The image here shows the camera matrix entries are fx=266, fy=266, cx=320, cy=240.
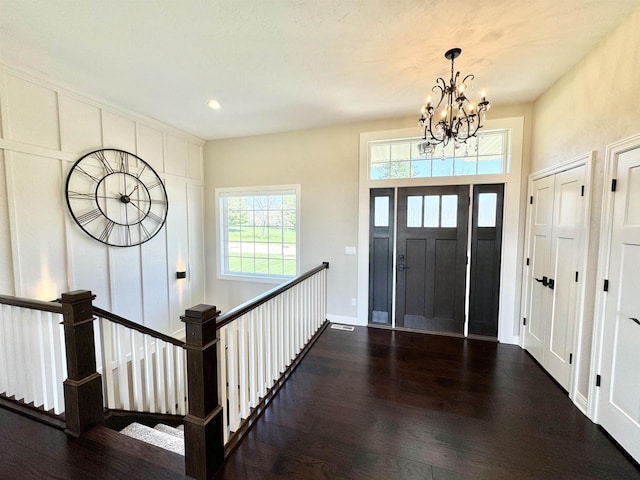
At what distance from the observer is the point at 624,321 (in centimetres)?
180

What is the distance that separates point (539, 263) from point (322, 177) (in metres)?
2.83

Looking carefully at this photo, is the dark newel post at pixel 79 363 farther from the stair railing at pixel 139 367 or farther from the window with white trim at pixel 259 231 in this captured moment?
the window with white trim at pixel 259 231

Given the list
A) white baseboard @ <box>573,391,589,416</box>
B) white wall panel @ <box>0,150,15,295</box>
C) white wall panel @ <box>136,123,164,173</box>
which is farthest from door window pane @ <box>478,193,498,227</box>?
white wall panel @ <box>0,150,15,295</box>

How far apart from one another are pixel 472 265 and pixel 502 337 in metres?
0.95

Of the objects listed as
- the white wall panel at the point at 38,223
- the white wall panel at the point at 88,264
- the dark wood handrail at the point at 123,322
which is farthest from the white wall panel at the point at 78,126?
the dark wood handrail at the point at 123,322

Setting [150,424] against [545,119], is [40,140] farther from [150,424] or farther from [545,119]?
[545,119]

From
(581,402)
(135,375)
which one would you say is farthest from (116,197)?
(581,402)

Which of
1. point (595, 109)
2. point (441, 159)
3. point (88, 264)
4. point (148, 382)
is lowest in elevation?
point (148, 382)

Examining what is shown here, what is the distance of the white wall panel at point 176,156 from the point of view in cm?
389

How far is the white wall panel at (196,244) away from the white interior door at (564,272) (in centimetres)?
469

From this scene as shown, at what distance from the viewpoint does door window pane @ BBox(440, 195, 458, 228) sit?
338 centimetres

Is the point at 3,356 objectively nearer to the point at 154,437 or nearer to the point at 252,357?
the point at 154,437

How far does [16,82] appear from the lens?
2.39 meters

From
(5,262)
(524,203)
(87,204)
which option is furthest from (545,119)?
(5,262)
